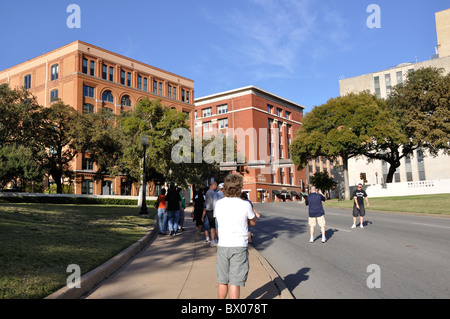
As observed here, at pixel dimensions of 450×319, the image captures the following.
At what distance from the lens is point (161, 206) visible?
13789mm

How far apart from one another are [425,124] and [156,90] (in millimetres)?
43983

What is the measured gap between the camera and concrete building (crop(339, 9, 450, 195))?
67.9m

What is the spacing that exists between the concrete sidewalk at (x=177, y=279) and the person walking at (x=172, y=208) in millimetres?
3953

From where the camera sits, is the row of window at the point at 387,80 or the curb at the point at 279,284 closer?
the curb at the point at 279,284

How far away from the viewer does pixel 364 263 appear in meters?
7.51

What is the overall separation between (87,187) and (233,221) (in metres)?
50.3

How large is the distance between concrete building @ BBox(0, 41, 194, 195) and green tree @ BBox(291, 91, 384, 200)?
92.0 ft

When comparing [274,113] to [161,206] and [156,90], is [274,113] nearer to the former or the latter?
[156,90]

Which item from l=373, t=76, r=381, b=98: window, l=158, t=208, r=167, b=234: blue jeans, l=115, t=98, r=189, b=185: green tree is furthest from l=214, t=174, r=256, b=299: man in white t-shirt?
l=373, t=76, r=381, b=98: window

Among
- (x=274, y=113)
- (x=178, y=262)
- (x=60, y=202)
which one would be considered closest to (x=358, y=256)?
(x=178, y=262)

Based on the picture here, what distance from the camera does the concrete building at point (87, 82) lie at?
51000mm

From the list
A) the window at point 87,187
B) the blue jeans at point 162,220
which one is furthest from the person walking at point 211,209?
the window at point 87,187

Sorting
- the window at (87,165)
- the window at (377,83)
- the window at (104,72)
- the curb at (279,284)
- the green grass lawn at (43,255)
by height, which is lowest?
the curb at (279,284)

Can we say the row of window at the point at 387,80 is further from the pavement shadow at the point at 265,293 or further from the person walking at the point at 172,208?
the pavement shadow at the point at 265,293
